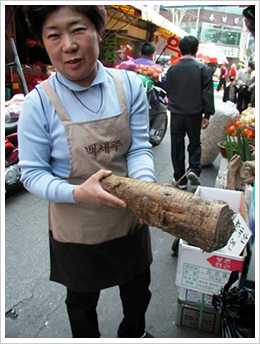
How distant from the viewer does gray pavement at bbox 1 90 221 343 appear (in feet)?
6.61

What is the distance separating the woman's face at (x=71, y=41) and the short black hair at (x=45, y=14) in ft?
0.05

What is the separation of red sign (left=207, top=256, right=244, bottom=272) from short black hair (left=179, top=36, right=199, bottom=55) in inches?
121

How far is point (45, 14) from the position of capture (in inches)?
43.8

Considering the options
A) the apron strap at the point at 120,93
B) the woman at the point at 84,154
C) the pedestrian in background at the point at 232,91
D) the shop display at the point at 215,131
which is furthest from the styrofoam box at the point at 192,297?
the pedestrian in background at the point at 232,91

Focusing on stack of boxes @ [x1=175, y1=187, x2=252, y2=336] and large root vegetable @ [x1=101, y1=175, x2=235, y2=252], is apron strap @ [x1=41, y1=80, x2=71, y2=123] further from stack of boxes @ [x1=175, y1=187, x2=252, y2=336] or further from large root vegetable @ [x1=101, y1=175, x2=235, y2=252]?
stack of boxes @ [x1=175, y1=187, x2=252, y2=336]

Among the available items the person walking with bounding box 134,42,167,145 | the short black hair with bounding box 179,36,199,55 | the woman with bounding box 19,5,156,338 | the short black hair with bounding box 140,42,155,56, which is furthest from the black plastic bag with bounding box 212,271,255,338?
the short black hair with bounding box 140,42,155,56

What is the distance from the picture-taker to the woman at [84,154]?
44.8 inches

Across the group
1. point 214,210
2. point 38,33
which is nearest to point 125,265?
point 214,210

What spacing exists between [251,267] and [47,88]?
5.37 ft

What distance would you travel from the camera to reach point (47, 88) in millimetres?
1195

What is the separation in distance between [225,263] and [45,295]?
4.79 ft

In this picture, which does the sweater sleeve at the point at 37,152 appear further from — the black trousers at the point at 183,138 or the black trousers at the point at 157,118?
the black trousers at the point at 157,118

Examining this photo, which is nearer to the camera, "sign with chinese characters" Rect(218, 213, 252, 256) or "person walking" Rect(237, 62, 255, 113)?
"sign with chinese characters" Rect(218, 213, 252, 256)

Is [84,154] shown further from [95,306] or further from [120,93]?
[95,306]
